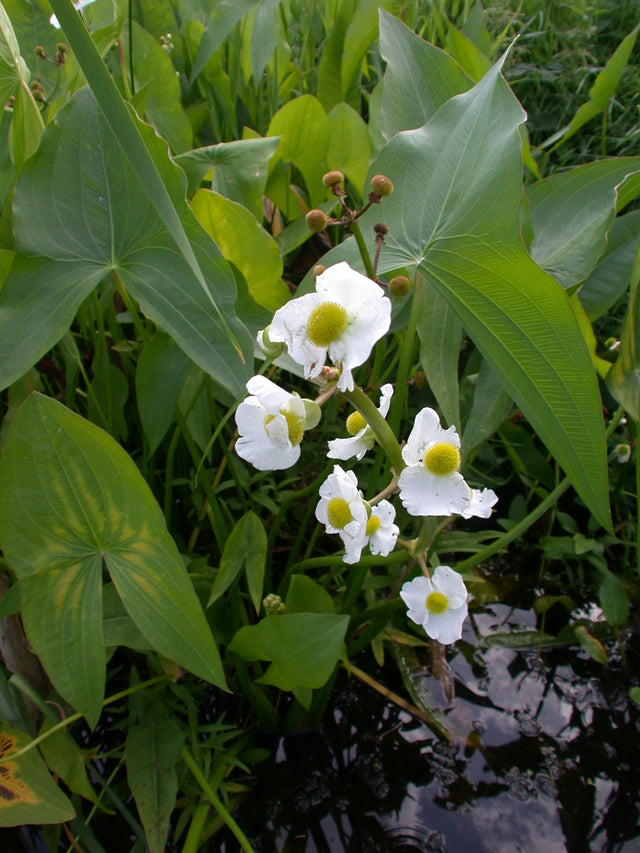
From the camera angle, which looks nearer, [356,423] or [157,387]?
[356,423]

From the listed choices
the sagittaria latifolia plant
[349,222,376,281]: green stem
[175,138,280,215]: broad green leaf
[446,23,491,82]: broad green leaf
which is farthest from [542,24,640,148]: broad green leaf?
[349,222,376,281]: green stem

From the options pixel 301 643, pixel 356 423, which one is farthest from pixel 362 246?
pixel 301 643

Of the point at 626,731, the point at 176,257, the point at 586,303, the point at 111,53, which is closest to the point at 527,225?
the point at 586,303

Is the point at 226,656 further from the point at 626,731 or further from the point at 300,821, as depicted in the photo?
the point at 626,731

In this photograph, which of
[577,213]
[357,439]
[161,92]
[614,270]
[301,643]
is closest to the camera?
[357,439]

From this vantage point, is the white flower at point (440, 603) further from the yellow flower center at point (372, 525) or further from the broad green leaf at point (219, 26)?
the broad green leaf at point (219, 26)

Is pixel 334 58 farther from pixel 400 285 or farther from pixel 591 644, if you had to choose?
pixel 591 644

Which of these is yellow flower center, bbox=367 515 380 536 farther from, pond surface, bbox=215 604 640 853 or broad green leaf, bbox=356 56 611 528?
pond surface, bbox=215 604 640 853
